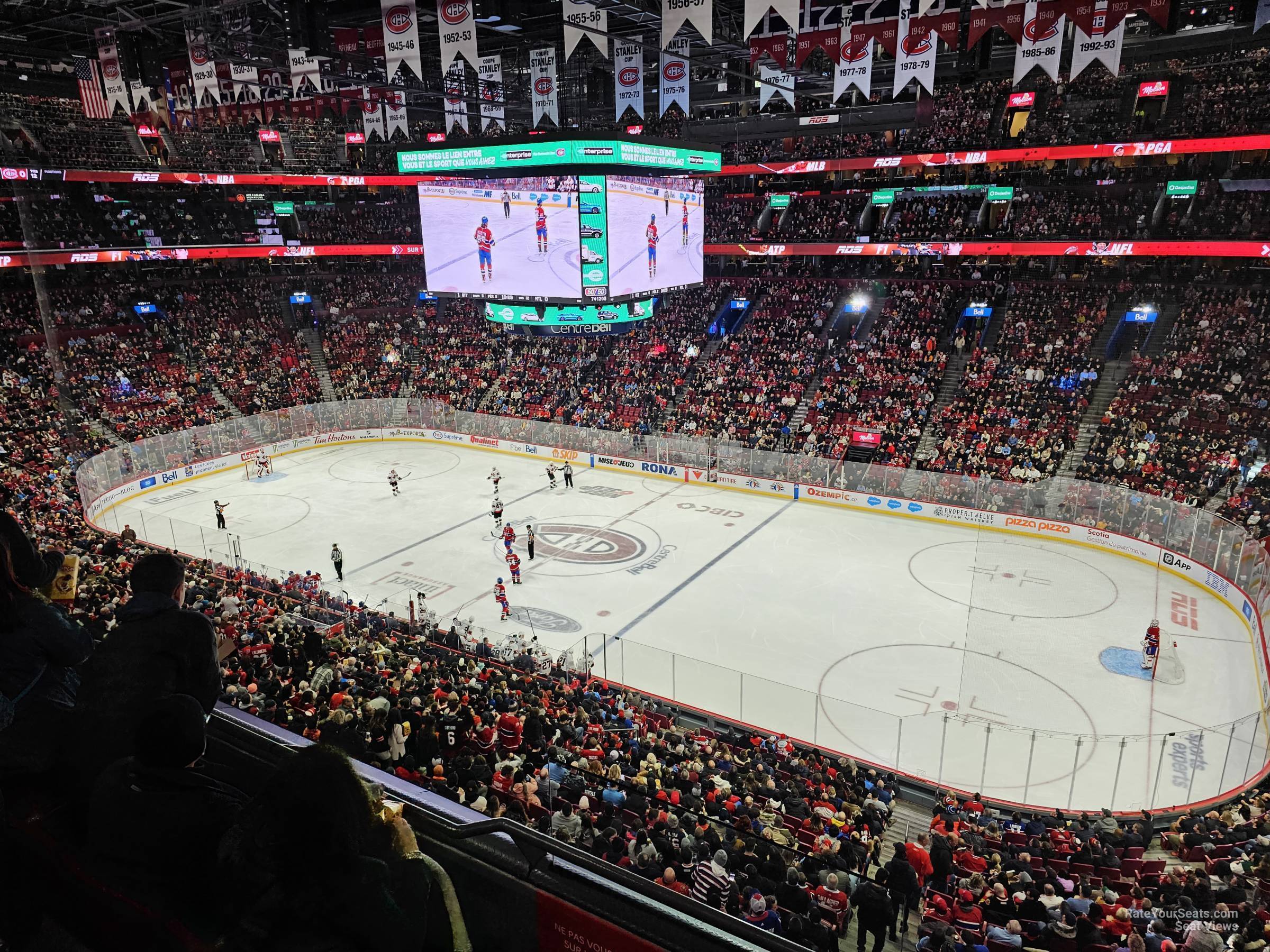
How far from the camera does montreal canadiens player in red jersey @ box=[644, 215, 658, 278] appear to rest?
25.6 meters

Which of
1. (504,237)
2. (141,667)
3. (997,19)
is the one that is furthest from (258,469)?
(141,667)

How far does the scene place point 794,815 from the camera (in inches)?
405

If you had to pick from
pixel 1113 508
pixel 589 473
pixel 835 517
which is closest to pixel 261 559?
pixel 589 473

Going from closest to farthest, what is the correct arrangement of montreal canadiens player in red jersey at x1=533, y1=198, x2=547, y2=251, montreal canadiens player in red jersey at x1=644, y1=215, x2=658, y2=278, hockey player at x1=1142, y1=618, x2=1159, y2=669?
1. hockey player at x1=1142, y1=618, x2=1159, y2=669
2. montreal canadiens player in red jersey at x1=533, y1=198, x2=547, y2=251
3. montreal canadiens player in red jersey at x1=644, y1=215, x2=658, y2=278

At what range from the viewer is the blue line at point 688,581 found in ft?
63.5

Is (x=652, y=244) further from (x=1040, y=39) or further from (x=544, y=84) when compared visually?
(x=1040, y=39)

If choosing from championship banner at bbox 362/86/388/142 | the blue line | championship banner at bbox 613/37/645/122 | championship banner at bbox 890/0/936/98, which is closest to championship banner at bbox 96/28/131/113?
championship banner at bbox 362/86/388/142

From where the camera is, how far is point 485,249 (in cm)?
2508

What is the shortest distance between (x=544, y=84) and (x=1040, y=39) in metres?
14.2

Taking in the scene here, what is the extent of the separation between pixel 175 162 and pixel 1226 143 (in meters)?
46.9

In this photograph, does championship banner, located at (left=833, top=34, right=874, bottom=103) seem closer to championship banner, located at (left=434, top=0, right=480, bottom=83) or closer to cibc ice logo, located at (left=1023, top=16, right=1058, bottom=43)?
cibc ice logo, located at (left=1023, top=16, right=1058, bottom=43)

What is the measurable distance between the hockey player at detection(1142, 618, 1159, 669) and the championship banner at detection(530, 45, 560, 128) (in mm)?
20927

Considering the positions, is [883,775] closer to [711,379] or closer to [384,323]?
[711,379]

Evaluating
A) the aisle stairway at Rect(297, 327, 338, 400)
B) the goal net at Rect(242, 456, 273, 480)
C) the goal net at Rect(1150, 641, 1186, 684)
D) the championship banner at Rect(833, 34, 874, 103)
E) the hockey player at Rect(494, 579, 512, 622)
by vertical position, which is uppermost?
the championship banner at Rect(833, 34, 874, 103)
